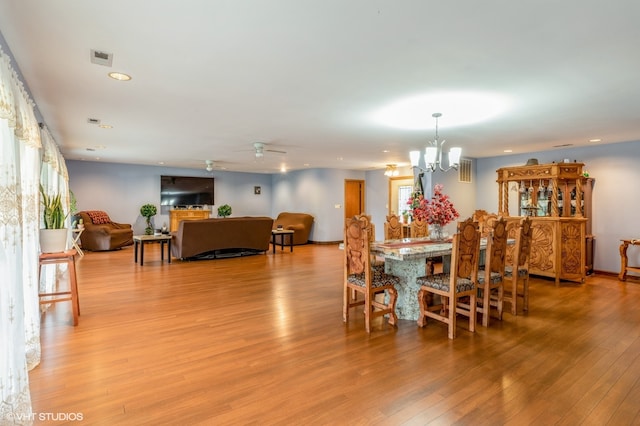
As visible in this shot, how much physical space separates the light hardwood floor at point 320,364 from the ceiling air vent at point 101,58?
A: 92.8 inches

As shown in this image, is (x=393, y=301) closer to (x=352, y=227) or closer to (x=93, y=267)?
(x=352, y=227)

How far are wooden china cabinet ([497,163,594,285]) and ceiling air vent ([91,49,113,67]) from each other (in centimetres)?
534

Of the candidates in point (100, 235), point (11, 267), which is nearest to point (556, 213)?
point (11, 267)

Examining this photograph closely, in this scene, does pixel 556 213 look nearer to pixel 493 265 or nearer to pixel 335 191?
pixel 493 265

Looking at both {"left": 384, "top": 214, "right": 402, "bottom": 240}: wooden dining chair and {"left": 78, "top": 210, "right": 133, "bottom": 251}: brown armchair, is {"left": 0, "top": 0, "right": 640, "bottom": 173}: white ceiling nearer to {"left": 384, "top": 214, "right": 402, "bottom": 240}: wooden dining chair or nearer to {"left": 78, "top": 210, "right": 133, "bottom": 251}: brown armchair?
{"left": 384, "top": 214, "right": 402, "bottom": 240}: wooden dining chair

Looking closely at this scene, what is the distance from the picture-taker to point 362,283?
11.3ft

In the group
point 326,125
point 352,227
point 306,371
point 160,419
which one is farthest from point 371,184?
point 160,419

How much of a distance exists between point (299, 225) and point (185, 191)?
4.07m

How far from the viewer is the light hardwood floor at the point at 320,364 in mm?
2055

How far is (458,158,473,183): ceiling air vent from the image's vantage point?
759cm

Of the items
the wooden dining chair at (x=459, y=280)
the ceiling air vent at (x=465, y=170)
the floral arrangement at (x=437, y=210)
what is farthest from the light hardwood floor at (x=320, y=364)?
the ceiling air vent at (x=465, y=170)

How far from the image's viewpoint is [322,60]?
2646mm

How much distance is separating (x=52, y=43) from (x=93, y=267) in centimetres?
520

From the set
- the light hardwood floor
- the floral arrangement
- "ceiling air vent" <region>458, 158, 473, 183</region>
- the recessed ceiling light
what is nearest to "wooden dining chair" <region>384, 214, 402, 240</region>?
the floral arrangement
